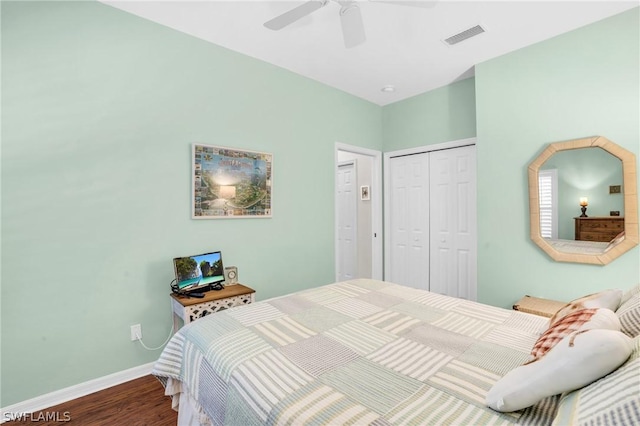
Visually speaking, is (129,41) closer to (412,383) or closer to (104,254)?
(104,254)

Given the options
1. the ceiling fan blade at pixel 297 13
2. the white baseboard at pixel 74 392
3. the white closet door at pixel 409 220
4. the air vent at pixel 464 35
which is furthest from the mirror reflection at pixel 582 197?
the white baseboard at pixel 74 392

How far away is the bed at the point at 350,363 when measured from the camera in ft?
2.92

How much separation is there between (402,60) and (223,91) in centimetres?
176

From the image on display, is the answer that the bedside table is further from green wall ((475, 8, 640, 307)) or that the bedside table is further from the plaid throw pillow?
green wall ((475, 8, 640, 307))

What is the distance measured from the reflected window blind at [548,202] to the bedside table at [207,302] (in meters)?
2.61

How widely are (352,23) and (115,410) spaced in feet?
9.50

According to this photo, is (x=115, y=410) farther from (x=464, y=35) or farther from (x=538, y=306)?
(x=464, y=35)

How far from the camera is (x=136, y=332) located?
2256mm

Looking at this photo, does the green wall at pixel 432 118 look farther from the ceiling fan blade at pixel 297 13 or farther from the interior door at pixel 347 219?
the ceiling fan blade at pixel 297 13

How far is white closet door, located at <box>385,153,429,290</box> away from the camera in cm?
384

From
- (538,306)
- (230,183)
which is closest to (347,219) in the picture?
(230,183)

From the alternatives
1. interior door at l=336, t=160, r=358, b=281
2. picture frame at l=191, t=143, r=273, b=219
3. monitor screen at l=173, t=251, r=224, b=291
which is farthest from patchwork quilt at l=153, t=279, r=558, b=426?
interior door at l=336, t=160, r=358, b=281

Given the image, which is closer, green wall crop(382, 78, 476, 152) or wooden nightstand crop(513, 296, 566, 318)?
wooden nightstand crop(513, 296, 566, 318)

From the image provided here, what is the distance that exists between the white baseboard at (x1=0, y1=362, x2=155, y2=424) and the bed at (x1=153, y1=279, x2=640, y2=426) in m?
0.93
